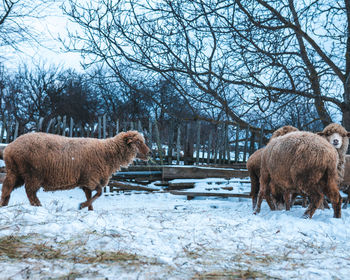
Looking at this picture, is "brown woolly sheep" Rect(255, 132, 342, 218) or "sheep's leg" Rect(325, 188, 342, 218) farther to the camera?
"sheep's leg" Rect(325, 188, 342, 218)

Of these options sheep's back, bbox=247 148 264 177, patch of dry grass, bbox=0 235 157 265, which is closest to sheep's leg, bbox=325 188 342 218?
sheep's back, bbox=247 148 264 177

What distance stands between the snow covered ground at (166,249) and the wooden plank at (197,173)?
5176mm

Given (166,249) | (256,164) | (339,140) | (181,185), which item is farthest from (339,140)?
(166,249)

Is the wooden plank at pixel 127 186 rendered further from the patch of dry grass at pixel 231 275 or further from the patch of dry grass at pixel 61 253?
the patch of dry grass at pixel 231 275

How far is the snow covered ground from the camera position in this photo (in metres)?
1.88

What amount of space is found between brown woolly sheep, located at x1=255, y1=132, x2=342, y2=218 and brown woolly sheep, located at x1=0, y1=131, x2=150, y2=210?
3152mm

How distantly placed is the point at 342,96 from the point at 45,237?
8704mm

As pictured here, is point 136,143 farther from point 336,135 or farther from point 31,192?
point 336,135

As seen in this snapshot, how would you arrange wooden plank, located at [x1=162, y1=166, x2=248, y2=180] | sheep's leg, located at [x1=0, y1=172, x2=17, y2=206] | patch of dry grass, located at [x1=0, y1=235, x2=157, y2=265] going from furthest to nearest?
wooden plank, located at [x1=162, y1=166, x2=248, y2=180]
sheep's leg, located at [x1=0, y1=172, x2=17, y2=206]
patch of dry grass, located at [x1=0, y1=235, x2=157, y2=265]

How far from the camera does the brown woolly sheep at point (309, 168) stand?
423 cm

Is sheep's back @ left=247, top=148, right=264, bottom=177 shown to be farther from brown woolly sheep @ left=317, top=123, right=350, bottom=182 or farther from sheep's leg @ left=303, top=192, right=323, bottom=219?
sheep's leg @ left=303, top=192, right=323, bottom=219

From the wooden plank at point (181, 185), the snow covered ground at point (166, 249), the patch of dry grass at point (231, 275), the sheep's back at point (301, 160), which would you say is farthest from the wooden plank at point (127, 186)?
the patch of dry grass at point (231, 275)

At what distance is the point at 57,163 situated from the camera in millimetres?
5211

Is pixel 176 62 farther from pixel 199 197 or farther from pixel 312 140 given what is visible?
pixel 312 140
